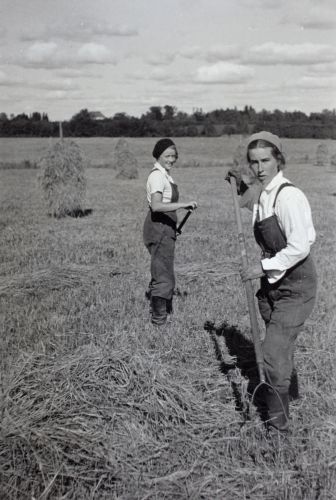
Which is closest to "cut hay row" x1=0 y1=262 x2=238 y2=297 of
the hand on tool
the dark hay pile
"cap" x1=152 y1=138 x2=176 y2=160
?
"cap" x1=152 y1=138 x2=176 y2=160

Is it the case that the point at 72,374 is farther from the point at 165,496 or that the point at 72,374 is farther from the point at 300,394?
the point at 300,394

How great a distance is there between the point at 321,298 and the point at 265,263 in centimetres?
315

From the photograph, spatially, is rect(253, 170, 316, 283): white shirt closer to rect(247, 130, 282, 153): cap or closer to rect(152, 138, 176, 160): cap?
rect(247, 130, 282, 153): cap

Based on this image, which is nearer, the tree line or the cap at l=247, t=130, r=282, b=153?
the cap at l=247, t=130, r=282, b=153

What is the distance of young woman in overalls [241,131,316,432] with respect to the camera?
3.00 m

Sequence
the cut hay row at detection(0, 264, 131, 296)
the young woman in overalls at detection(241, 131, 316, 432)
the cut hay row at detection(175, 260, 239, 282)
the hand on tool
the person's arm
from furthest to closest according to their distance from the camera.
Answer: the cut hay row at detection(175, 260, 239, 282)
the cut hay row at detection(0, 264, 131, 296)
the person's arm
the hand on tool
the young woman in overalls at detection(241, 131, 316, 432)

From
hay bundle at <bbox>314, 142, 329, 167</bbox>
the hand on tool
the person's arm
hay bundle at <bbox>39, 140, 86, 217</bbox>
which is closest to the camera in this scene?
A: the hand on tool

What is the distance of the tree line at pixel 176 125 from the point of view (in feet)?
176

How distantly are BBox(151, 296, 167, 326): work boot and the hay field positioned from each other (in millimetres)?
95

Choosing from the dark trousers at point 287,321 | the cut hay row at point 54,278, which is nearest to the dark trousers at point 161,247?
the cut hay row at point 54,278

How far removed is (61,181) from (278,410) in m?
11.1

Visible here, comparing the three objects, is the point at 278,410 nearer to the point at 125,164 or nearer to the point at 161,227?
the point at 161,227

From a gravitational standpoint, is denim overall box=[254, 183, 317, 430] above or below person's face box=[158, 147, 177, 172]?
below

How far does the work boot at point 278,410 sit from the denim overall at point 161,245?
2.12 meters
